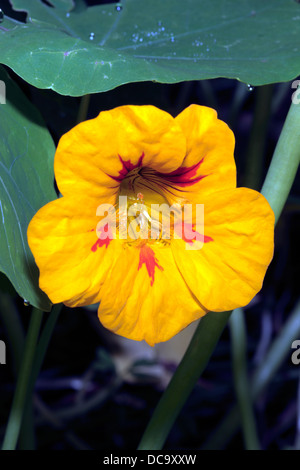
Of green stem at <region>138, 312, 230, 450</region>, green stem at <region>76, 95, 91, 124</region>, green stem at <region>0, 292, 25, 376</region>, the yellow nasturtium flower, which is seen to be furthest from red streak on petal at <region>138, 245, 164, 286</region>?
green stem at <region>0, 292, 25, 376</region>

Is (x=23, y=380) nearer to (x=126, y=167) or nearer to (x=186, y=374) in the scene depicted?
(x=186, y=374)

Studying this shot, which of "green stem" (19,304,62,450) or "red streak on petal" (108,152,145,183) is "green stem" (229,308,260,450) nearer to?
"green stem" (19,304,62,450)

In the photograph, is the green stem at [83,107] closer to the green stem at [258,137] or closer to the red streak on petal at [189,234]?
the red streak on petal at [189,234]

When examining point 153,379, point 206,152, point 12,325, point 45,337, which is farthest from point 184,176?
point 153,379

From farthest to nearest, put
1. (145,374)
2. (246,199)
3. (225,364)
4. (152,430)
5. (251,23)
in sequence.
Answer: (225,364), (145,374), (251,23), (152,430), (246,199)
